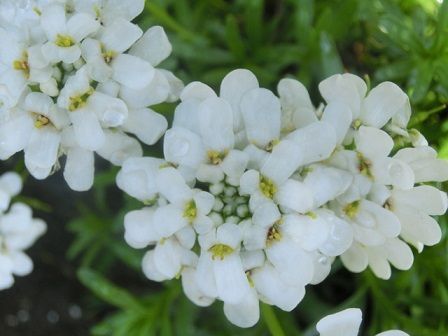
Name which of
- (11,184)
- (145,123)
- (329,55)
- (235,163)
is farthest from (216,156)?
(11,184)

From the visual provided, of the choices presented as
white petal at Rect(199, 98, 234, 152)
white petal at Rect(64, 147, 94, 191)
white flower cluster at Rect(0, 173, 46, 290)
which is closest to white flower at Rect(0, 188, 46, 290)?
white flower cluster at Rect(0, 173, 46, 290)

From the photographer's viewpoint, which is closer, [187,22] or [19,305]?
[187,22]

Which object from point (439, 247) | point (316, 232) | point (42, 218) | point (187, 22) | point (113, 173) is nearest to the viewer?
point (316, 232)

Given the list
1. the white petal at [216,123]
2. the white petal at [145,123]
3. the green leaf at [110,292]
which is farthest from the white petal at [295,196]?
the green leaf at [110,292]

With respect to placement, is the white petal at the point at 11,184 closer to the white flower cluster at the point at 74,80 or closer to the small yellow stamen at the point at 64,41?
the white flower cluster at the point at 74,80

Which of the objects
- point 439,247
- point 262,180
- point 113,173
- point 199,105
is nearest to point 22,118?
point 199,105

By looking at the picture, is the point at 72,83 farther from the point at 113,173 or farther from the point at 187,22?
the point at 187,22
